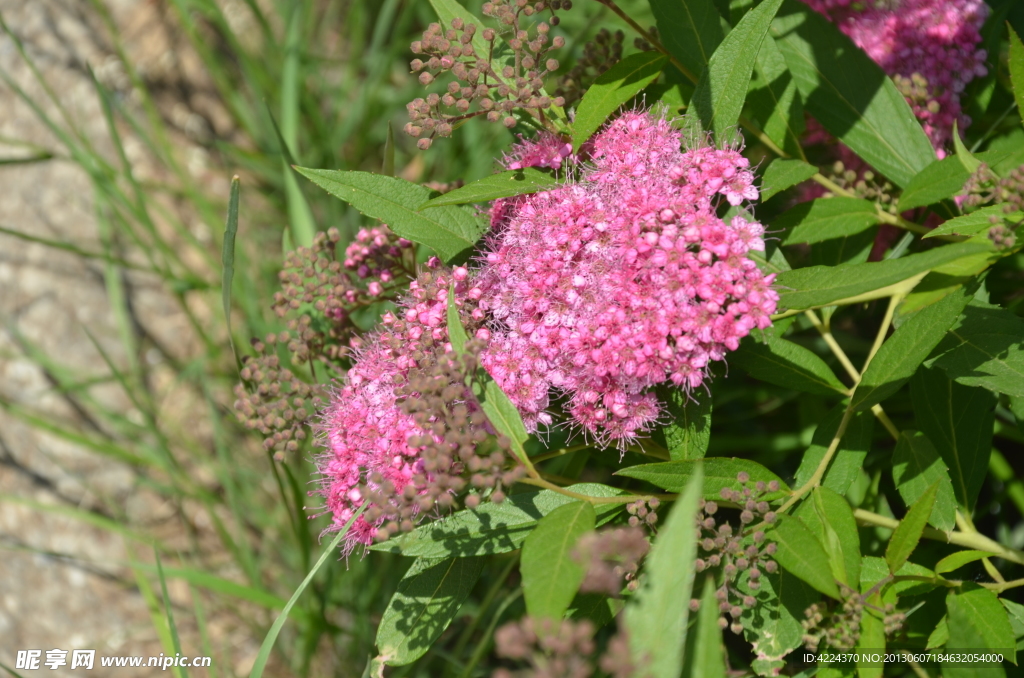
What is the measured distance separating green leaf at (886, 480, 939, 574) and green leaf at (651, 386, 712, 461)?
49 centimetres

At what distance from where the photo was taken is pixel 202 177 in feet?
15.3

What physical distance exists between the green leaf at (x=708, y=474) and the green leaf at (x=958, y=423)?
1.95 feet

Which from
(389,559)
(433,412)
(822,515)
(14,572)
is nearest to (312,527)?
(389,559)

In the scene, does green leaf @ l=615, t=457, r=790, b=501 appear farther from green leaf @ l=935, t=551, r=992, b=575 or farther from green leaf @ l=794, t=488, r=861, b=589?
green leaf @ l=935, t=551, r=992, b=575

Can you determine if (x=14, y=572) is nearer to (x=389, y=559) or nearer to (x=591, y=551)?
(x=389, y=559)

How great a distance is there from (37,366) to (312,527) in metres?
1.87

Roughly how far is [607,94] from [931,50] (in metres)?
1.31

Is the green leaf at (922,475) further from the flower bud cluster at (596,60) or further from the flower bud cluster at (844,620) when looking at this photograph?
the flower bud cluster at (596,60)

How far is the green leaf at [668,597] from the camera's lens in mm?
1408

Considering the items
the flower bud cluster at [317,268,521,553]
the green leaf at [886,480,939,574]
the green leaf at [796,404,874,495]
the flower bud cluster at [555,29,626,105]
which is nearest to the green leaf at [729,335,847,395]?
the green leaf at [796,404,874,495]

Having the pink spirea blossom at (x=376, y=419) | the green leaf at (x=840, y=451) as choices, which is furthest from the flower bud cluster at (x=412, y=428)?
the green leaf at (x=840, y=451)

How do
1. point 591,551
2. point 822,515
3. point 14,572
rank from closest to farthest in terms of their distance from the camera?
1. point 591,551
2. point 822,515
3. point 14,572

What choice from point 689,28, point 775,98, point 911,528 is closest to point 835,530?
point 911,528

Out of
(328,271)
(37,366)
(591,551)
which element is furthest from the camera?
(37,366)
